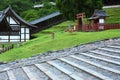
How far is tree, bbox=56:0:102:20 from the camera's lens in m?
36.0

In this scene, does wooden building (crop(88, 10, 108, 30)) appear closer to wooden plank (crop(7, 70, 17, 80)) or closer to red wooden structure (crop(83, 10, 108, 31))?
red wooden structure (crop(83, 10, 108, 31))

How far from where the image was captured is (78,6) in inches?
1432

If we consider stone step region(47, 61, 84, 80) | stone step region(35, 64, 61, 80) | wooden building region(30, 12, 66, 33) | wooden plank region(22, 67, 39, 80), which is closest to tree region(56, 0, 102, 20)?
wooden building region(30, 12, 66, 33)

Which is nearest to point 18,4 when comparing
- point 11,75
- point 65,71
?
point 11,75

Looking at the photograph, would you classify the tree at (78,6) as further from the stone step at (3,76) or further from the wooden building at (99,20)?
the stone step at (3,76)

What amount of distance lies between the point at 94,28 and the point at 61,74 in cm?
1853

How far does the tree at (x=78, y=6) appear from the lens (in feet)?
118

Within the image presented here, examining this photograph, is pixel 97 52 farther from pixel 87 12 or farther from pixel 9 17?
pixel 9 17

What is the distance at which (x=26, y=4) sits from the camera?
64.5 m

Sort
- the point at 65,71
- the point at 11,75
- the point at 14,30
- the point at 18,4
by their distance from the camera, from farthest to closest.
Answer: the point at 18,4
the point at 14,30
the point at 11,75
the point at 65,71

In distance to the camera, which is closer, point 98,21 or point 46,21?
point 98,21

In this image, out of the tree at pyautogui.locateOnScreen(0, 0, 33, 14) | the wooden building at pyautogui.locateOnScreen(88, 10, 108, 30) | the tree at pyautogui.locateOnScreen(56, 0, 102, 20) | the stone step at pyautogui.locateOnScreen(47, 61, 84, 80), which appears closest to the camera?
the stone step at pyautogui.locateOnScreen(47, 61, 84, 80)

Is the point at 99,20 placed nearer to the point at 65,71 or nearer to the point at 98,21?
the point at 98,21

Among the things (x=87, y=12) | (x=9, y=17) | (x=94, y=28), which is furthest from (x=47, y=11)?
(x=94, y=28)
